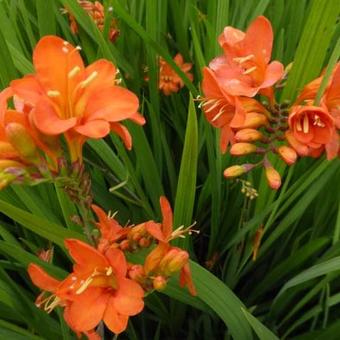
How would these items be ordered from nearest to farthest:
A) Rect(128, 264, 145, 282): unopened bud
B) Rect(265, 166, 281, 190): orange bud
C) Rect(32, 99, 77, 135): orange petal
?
Rect(32, 99, 77, 135): orange petal, Rect(128, 264, 145, 282): unopened bud, Rect(265, 166, 281, 190): orange bud

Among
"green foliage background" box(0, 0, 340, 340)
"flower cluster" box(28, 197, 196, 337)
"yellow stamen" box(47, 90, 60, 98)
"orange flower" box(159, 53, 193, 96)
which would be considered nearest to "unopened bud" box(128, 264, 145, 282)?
"flower cluster" box(28, 197, 196, 337)

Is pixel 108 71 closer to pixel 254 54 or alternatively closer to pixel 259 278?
pixel 254 54

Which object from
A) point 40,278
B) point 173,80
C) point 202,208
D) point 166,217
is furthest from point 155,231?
point 173,80

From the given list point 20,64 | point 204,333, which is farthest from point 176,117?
point 204,333

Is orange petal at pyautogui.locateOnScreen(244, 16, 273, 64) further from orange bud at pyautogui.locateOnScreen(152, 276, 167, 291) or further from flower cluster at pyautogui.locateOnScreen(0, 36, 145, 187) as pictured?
orange bud at pyautogui.locateOnScreen(152, 276, 167, 291)

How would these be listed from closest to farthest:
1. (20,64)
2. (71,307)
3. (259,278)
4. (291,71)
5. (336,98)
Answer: (71,307) → (336,98) → (291,71) → (20,64) → (259,278)

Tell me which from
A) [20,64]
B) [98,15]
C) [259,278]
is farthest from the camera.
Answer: [98,15]

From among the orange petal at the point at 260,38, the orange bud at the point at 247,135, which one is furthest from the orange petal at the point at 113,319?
the orange petal at the point at 260,38
